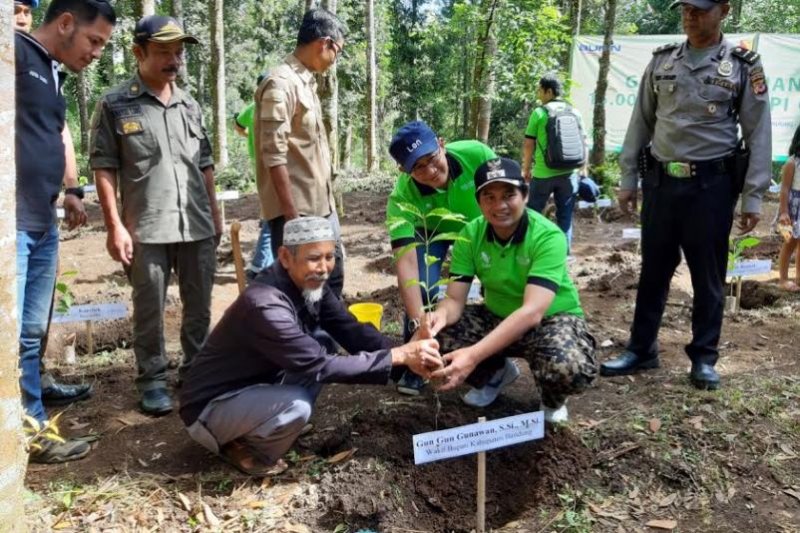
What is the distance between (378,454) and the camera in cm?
271

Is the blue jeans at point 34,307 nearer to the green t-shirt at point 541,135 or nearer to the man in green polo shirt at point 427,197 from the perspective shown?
the man in green polo shirt at point 427,197

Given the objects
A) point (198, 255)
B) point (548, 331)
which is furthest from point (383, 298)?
point (548, 331)

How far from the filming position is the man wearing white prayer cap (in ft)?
8.00

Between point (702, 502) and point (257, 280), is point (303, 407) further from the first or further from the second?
point (702, 502)

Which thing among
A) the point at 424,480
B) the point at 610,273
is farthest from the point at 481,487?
the point at 610,273

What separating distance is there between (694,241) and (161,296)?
275cm

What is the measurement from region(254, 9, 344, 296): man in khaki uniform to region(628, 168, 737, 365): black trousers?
1.74 metres

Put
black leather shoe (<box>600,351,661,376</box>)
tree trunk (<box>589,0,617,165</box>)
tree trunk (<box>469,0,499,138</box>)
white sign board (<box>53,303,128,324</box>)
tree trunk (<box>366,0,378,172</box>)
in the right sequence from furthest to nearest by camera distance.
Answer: tree trunk (<box>366,0,378,172</box>)
tree trunk (<box>469,0,499,138</box>)
tree trunk (<box>589,0,617,165</box>)
white sign board (<box>53,303,128,324</box>)
black leather shoe (<box>600,351,661,376</box>)

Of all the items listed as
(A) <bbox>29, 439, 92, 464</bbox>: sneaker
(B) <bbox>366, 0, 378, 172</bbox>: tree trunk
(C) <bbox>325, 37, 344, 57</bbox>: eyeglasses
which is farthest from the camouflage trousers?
(B) <bbox>366, 0, 378, 172</bbox>: tree trunk

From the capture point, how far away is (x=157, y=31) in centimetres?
292

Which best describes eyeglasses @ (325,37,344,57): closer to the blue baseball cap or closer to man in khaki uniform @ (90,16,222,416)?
man in khaki uniform @ (90,16,222,416)

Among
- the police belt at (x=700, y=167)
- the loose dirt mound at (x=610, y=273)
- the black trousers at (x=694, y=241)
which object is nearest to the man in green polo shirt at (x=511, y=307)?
the black trousers at (x=694, y=241)

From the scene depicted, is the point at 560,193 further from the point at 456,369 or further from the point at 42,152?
the point at 42,152

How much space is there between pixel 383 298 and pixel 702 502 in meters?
3.38
